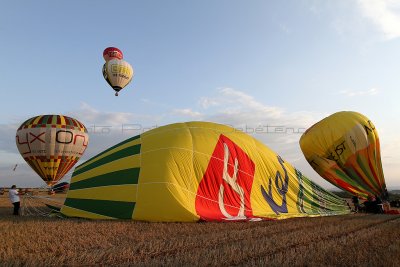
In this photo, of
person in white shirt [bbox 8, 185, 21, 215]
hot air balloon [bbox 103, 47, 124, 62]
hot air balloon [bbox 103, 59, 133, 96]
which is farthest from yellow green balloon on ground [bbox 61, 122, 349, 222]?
hot air balloon [bbox 103, 47, 124, 62]

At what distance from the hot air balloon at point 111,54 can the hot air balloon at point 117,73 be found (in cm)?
112

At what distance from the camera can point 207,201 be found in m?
9.27

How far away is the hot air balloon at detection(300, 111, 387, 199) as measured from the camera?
1538 centimetres

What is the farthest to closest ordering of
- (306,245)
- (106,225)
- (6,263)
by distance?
(106,225) < (306,245) < (6,263)

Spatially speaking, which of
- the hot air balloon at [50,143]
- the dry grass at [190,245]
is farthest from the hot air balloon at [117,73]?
the dry grass at [190,245]

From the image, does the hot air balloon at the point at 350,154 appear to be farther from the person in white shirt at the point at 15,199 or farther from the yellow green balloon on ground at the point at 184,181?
the person in white shirt at the point at 15,199

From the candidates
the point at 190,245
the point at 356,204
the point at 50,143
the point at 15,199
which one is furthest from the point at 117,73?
the point at 190,245

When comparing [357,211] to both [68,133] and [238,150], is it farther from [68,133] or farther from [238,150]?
[68,133]

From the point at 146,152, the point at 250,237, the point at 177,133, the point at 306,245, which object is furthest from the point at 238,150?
the point at 306,245

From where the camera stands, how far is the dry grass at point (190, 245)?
177 inches

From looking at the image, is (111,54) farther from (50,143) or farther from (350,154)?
(350,154)

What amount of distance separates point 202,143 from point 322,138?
815cm

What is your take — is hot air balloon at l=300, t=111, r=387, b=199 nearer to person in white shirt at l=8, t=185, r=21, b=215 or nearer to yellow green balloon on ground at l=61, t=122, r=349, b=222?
yellow green balloon on ground at l=61, t=122, r=349, b=222

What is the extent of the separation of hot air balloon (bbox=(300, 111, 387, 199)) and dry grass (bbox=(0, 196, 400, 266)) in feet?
27.2
